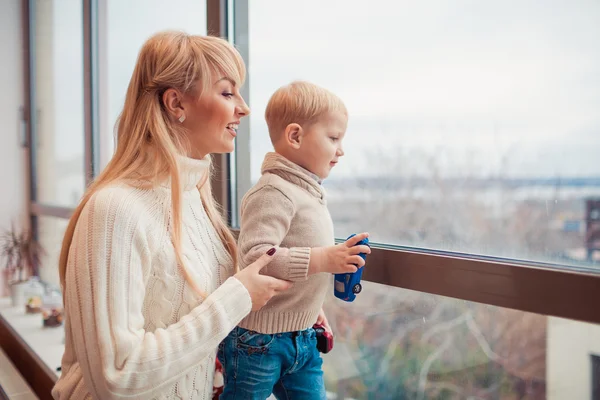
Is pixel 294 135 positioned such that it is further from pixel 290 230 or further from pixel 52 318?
pixel 52 318

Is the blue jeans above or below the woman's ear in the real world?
below

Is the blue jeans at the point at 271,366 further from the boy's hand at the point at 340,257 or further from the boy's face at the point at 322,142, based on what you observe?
the boy's face at the point at 322,142

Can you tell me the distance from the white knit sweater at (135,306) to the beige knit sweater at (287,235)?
0.31ft

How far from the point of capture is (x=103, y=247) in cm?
101

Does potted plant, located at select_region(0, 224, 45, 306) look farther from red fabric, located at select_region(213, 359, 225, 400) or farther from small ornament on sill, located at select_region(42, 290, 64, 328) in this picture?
red fabric, located at select_region(213, 359, 225, 400)

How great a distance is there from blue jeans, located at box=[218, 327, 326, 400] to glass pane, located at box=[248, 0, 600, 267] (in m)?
0.34

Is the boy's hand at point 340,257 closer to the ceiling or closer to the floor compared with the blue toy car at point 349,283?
closer to the ceiling

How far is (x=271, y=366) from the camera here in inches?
45.9

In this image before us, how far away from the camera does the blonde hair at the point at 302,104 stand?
1.15m

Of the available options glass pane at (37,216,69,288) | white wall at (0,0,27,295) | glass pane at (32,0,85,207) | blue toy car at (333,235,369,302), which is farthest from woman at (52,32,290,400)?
white wall at (0,0,27,295)

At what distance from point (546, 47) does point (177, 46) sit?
Result: 75 centimetres

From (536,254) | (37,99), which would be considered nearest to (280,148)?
(536,254)

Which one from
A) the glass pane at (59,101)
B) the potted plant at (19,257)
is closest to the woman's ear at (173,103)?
the glass pane at (59,101)

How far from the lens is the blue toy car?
1088 mm
